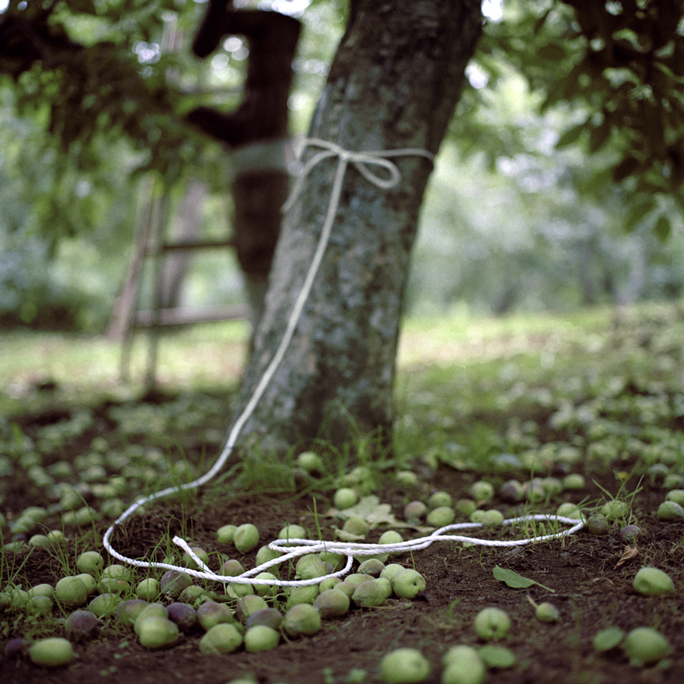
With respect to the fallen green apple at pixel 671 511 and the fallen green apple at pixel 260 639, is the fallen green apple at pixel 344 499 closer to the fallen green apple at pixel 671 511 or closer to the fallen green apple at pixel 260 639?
the fallen green apple at pixel 260 639

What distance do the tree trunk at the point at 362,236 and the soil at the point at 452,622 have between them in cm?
61

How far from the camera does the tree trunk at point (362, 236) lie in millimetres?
2373

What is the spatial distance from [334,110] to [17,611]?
220 centimetres

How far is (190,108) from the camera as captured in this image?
426 cm

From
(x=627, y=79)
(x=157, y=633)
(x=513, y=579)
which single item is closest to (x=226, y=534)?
(x=157, y=633)

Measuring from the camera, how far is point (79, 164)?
3656mm

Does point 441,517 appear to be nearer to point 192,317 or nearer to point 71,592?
point 71,592

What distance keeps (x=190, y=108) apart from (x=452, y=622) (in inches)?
162

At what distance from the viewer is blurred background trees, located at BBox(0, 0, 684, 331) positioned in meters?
2.51

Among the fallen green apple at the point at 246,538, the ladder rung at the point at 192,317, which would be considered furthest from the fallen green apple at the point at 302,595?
the ladder rung at the point at 192,317

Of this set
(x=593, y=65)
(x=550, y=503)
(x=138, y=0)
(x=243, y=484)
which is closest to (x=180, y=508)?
(x=243, y=484)

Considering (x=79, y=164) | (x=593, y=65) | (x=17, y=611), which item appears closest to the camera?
(x=17, y=611)

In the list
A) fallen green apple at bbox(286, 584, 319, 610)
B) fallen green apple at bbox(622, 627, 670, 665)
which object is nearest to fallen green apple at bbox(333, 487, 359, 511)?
fallen green apple at bbox(286, 584, 319, 610)

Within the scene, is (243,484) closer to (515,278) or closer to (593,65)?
(593,65)
